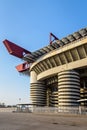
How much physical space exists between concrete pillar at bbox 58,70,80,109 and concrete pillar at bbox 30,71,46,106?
1956cm

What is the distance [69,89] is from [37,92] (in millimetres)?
22633

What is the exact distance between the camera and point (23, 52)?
3238 inches

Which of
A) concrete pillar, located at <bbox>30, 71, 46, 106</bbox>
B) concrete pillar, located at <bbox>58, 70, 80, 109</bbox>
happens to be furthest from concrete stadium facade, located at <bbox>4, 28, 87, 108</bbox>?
concrete pillar, located at <bbox>30, 71, 46, 106</bbox>

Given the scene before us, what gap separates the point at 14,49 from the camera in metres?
79.4

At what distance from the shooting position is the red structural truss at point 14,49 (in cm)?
7769

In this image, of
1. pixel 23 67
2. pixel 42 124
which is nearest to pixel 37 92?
pixel 23 67

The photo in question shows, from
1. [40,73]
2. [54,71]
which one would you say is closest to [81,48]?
[54,71]

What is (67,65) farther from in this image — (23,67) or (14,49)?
(23,67)

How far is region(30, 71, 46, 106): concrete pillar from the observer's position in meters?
83.8

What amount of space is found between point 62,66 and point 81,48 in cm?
963

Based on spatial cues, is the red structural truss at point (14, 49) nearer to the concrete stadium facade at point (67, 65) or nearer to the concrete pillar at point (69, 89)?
the concrete stadium facade at point (67, 65)

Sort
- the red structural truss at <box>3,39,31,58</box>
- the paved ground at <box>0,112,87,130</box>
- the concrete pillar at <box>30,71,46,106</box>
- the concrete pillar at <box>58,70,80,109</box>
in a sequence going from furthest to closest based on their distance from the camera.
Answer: the concrete pillar at <box>30,71,46,106</box>
the red structural truss at <box>3,39,31,58</box>
the concrete pillar at <box>58,70,80,109</box>
the paved ground at <box>0,112,87,130</box>

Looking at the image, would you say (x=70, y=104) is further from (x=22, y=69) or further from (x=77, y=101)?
(x=22, y=69)

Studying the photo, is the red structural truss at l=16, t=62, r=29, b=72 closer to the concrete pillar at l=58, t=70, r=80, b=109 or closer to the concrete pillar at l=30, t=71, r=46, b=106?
the concrete pillar at l=30, t=71, r=46, b=106
